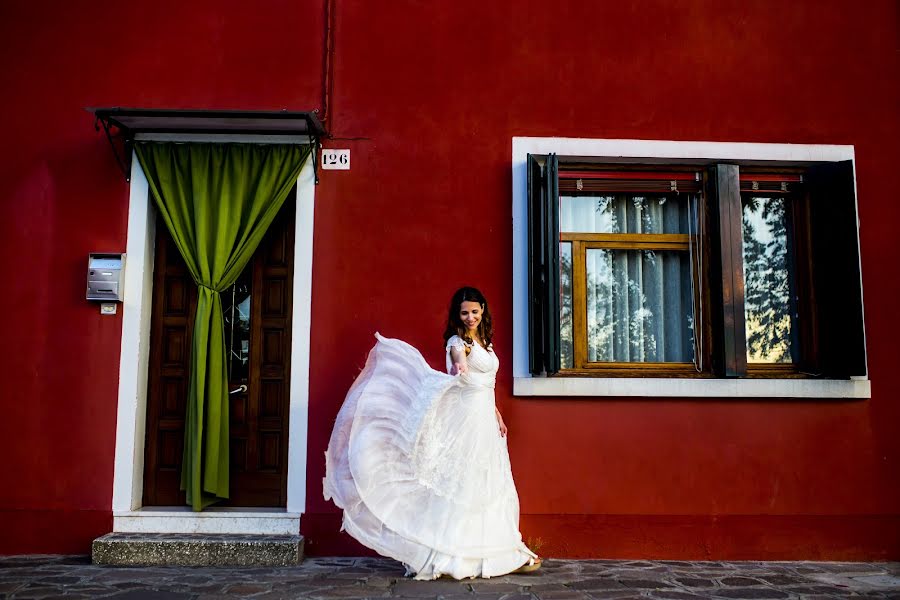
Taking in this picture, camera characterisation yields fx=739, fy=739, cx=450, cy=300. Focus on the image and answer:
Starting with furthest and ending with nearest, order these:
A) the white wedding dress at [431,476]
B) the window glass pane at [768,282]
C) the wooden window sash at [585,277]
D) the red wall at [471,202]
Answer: the window glass pane at [768,282] → the wooden window sash at [585,277] → the red wall at [471,202] → the white wedding dress at [431,476]

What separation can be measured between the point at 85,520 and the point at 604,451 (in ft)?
12.0

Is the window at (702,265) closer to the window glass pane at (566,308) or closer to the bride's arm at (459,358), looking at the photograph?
the window glass pane at (566,308)

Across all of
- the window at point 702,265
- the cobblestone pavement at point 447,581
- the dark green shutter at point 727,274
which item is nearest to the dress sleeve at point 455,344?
the window at point 702,265

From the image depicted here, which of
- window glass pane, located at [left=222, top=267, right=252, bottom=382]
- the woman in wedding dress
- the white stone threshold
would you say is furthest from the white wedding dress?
window glass pane, located at [left=222, top=267, right=252, bottom=382]

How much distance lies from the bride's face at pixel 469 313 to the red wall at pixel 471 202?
691mm

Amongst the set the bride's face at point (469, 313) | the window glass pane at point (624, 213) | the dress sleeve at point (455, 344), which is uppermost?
the window glass pane at point (624, 213)

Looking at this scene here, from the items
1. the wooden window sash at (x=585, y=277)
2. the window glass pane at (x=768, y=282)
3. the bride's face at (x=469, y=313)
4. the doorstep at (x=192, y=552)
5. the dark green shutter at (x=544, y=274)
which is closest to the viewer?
the bride's face at (x=469, y=313)

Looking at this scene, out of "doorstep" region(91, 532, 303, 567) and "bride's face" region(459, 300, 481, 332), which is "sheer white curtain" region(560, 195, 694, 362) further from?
"doorstep" region(91, 532, 303, 567)

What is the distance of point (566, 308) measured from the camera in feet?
18.2

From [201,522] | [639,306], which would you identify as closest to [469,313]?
[639,306]

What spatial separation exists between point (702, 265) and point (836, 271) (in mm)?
929

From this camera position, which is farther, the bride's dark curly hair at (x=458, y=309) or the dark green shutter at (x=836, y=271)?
the dark green shutter at (x=836, y=271)

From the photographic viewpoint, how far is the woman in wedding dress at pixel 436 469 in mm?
4504

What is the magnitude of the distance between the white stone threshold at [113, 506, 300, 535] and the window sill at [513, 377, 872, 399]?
192 cm
